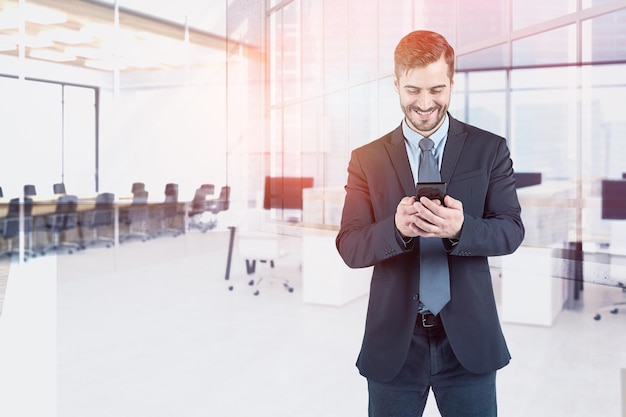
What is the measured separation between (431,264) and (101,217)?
11.6 m

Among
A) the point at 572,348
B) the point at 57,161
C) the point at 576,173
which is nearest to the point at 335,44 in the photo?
the point at 576,173

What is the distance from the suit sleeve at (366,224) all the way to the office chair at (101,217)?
11.3 meters

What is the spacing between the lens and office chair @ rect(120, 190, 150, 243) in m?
13.4

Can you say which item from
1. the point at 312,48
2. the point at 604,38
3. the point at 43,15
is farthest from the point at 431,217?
the point at 43,15

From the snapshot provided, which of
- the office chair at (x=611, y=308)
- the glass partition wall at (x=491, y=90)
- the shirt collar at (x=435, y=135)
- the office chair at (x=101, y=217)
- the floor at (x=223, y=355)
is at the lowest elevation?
the floor at (x=223, y=355)

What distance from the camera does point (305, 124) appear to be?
1100 centimetres

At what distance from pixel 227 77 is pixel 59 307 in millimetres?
9217

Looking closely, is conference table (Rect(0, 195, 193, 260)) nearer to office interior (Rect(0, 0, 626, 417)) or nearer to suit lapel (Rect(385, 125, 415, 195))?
office interior (Rect(0, 0, 626, 417))

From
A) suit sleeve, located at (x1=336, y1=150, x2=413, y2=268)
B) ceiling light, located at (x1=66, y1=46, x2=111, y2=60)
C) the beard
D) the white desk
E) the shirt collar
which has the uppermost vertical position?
ceiling light, located at (x1=66, y1=46, x2=111, y2=60)

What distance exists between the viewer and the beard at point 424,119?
159 cm

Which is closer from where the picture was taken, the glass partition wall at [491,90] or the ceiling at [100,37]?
the glass partition wall at [491,90]

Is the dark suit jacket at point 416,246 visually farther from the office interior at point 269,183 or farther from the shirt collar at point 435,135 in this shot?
the office interior at point 269,183

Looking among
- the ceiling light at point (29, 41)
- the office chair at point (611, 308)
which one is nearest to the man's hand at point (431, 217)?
the office chair at point (611, 308)

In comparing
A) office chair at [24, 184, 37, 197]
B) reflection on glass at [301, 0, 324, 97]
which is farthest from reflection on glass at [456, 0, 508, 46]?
office chair at [24, 184, 37, 197]
